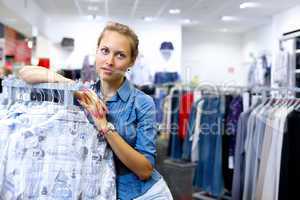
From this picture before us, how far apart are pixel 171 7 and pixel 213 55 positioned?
150 inches

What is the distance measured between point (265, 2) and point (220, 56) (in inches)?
170

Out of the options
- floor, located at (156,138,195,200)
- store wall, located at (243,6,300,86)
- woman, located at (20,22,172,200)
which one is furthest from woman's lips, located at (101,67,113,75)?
store wall, located at (243,6,300,86)

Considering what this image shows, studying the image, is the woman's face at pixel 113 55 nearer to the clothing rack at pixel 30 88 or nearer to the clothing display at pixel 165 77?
the clothing rack at pixel 30 88

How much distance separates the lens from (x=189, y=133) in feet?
14.0

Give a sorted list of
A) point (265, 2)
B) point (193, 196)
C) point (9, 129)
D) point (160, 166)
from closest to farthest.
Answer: point (9, 129) < point (193, 196) < point (160, 166) < point (265, 2)

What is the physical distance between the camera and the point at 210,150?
3477 millimetres

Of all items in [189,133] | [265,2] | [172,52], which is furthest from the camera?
[172,52]

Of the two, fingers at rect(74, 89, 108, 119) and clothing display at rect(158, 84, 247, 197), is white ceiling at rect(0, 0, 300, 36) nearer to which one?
clothing display at rect(158, 84, 247, 197)

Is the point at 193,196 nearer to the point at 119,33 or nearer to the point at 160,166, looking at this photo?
the point at 160,166

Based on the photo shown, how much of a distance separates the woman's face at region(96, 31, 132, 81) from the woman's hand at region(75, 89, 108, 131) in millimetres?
100

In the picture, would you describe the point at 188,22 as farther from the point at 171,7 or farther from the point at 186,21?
the point at 171,7

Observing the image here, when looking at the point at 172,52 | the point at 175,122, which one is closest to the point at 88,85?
the point at 175,122

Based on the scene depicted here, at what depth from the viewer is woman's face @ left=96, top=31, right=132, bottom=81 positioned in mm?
1253

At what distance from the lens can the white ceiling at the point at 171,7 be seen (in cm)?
729
